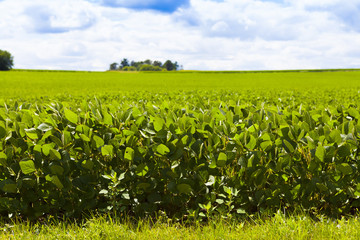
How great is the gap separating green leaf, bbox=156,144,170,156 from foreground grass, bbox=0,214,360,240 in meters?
0.79

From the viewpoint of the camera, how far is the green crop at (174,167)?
11.8 feet

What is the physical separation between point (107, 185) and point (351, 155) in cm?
289

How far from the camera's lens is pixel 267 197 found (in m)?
3.77

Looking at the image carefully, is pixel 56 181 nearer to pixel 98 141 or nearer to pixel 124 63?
pixel 98 141

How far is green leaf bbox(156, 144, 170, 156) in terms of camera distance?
3.49 metres

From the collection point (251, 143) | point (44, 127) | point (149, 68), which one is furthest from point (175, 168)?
point (149, 68)

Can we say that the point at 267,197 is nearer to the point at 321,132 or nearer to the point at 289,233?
the point at 289,233

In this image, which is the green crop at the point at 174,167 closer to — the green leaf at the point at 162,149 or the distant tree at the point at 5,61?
the green leaf at the point at 162,149

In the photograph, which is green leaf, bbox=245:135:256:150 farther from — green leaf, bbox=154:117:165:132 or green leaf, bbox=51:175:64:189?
green leaf, bbox=51:175:64:189

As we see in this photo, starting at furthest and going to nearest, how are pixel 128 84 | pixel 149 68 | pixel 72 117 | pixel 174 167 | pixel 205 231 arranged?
pixel 149 68 < pixel 128 84 < pixel 72 117 < pixel 174 167 < pixel 205 231

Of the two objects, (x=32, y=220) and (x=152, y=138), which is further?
(x=32, y=220)

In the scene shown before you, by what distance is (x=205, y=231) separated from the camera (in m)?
3.36

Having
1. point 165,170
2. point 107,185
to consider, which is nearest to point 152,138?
point 165,170

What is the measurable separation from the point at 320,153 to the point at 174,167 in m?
1.60
